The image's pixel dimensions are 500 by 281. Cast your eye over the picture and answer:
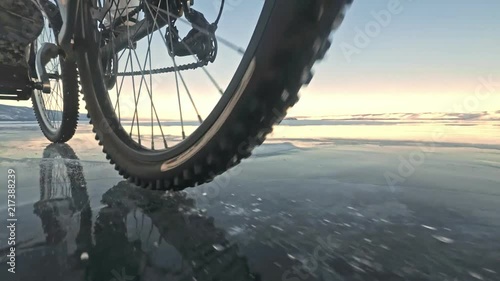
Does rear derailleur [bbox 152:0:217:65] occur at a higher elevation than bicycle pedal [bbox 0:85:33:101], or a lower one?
higher

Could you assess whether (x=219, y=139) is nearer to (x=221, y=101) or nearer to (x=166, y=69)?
(x=221, y=101)

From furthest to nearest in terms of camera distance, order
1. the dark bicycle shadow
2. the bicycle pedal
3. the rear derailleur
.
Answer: the bicycle pedal, the rear derailleur, the dark bicycle shadow

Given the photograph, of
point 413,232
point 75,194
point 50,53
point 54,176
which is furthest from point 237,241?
point 50,53

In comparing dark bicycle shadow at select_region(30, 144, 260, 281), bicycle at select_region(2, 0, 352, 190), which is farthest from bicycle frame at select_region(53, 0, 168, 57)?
dark bicycle shadow at select_region(30, 144, 260, 281)

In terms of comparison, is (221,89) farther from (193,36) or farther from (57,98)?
(57,98)

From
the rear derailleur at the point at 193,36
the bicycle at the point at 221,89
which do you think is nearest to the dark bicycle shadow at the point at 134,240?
the bicycle at the point at 221,89

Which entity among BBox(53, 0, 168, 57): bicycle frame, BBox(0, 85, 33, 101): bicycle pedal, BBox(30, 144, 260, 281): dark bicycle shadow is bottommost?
BBox(30, 144, 260, 281): dark bicycle shadow

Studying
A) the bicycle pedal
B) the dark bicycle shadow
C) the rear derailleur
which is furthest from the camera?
the bicycle pedal

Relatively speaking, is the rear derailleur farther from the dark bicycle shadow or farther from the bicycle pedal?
the bicycle pedal

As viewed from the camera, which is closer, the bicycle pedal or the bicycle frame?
the bicycle frame
